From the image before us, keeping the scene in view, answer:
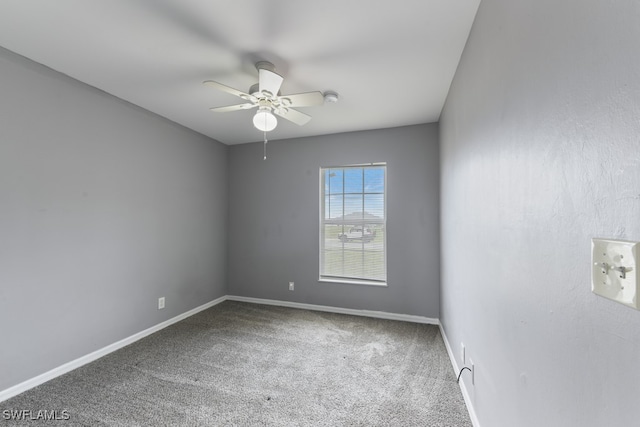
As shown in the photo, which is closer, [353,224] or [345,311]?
[345,311]

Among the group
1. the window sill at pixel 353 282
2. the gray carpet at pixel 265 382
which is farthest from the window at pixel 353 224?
the gray carpet at pixel 265 382

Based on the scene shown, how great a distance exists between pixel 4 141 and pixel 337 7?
2481 millimetres

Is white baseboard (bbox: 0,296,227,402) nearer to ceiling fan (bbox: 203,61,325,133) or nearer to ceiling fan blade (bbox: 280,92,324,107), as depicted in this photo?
ceiling fan (bbox: 203,61,325,133)

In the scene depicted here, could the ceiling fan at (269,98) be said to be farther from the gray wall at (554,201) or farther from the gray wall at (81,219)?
the gray wall at (81,219)

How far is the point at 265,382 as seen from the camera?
85.3 inches

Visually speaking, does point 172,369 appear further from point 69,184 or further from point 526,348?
point 526,348

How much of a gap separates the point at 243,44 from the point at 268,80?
28cm

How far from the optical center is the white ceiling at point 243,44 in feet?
5.17

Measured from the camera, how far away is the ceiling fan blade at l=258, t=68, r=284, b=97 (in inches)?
74.2

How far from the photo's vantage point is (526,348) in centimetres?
99

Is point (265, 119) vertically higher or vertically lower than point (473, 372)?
higher

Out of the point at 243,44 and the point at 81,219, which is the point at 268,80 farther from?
the point at 81,219

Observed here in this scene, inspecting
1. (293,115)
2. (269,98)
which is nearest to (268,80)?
(269,98)

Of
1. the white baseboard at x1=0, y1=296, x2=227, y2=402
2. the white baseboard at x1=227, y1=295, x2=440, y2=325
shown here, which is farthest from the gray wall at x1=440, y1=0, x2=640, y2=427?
the white baseboard at x1=0, y1=296, x2=227, y2=402
